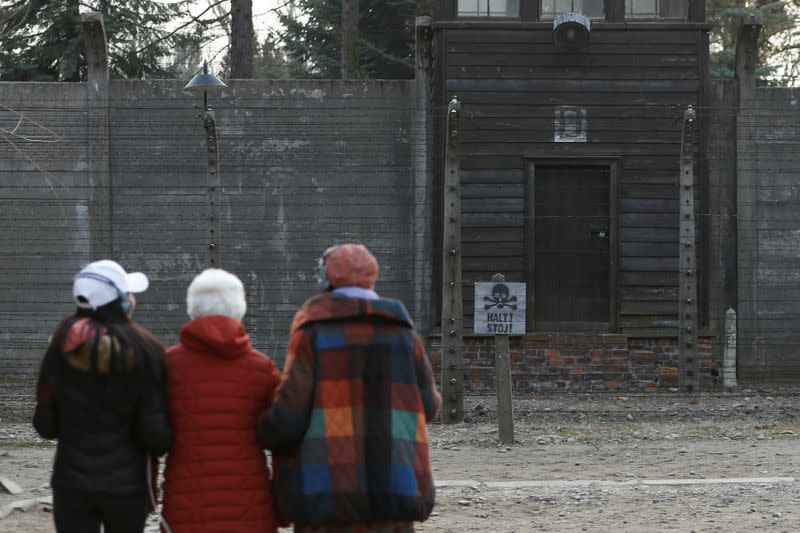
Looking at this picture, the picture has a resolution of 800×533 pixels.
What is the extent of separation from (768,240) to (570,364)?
2885 mm

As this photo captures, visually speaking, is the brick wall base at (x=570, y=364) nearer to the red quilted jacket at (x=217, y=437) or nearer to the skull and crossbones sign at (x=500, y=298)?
the skull and crossbones sign at (x=500, y=298)

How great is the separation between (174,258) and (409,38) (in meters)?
10.2

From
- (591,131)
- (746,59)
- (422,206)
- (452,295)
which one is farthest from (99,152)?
(746,59)

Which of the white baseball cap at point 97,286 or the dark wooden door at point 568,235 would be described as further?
the dark wooden door at point 568,235

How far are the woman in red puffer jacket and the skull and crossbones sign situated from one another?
661 cm

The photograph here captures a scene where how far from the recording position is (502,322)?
10.9 meters

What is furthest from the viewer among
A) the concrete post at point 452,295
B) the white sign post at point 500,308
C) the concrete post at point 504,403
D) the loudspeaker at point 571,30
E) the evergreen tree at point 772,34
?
the evergreen tree at point 772,34

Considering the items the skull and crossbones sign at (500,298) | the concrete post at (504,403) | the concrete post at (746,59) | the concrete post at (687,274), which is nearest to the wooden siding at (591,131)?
the concrete post at (746,59)

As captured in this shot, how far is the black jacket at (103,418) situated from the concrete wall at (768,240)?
1130 cm

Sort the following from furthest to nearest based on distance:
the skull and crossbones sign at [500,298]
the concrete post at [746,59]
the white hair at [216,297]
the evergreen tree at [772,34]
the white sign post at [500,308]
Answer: the evergreen tree at [772,34], the concrete post at [746,59], the skull and crossbones sign at [500,298], the white sign post at [500,308], the white hair at [216,297]

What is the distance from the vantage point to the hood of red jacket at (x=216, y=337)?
4496 millimetres

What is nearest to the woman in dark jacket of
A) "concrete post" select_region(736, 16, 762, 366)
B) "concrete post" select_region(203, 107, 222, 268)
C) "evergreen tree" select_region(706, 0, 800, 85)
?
"concrete post" select_region(203, 107, 222, 268)

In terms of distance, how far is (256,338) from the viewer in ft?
46.5

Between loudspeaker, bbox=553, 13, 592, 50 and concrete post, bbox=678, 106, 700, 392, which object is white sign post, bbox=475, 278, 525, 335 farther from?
loudspeaker, bbox=553, 13, 592, 50
